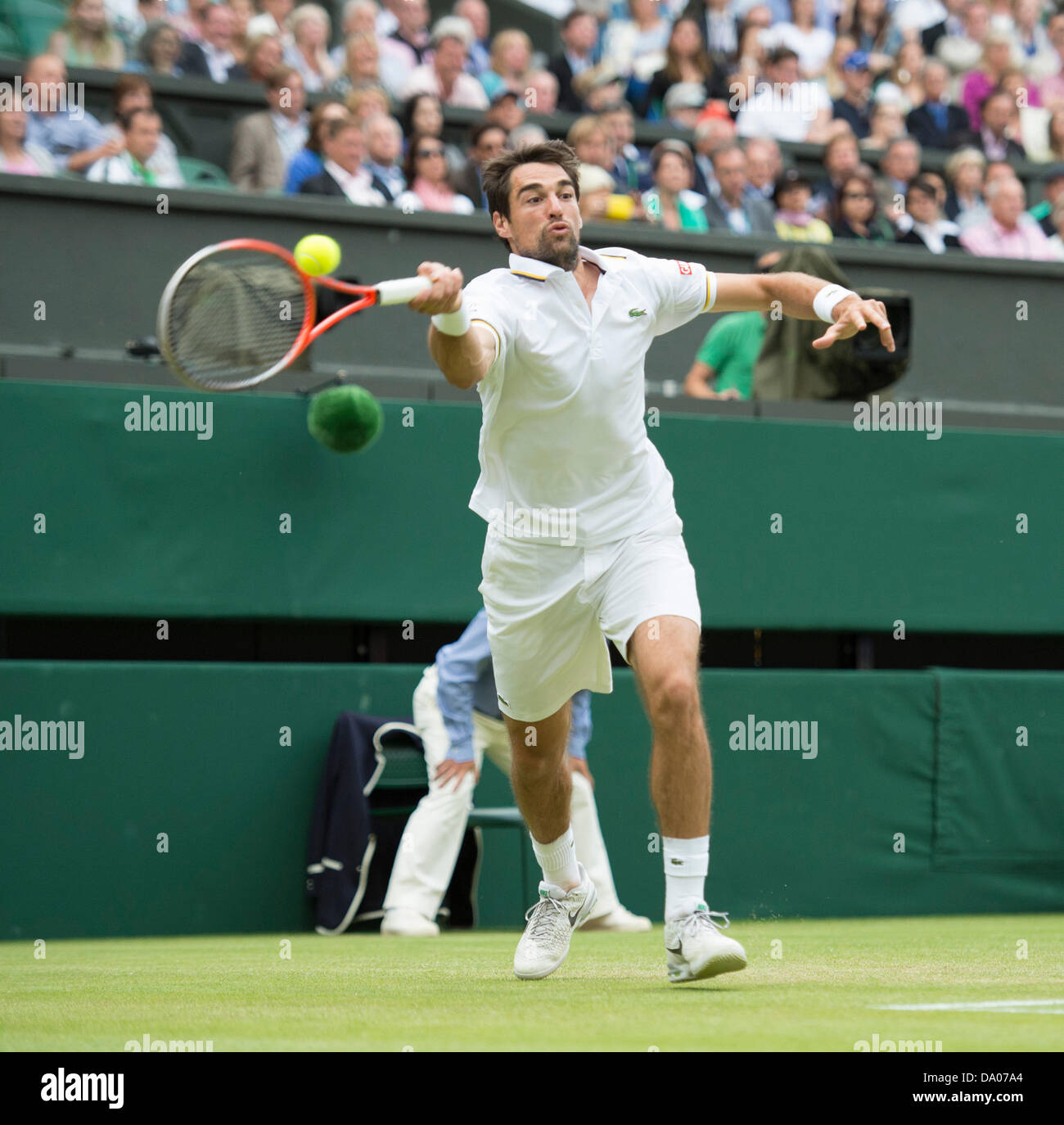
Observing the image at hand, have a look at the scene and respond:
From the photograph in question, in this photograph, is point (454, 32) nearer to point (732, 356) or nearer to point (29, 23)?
point (29, 23)

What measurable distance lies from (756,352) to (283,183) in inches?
106

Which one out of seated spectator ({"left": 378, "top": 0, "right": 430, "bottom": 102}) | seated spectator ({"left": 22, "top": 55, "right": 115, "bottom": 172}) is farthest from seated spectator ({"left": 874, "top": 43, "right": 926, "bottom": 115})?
seated spectator ({"left": 22, "top": 55, "right": 115, "bottom": 172})

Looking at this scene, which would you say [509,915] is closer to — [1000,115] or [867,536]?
[867,536]

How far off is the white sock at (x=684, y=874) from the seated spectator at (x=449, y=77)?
7235mm

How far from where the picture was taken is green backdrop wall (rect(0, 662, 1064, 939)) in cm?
755

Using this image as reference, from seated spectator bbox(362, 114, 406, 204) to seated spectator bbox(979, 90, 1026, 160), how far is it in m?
4.82

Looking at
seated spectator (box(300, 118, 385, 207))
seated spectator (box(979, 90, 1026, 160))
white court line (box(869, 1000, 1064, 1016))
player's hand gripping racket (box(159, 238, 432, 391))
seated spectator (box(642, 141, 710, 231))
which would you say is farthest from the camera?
seated spectator (box(979, 90, 1026, 160))

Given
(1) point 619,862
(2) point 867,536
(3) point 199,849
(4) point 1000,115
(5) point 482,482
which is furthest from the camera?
(4) point 1000,115

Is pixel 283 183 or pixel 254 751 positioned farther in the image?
pixel 283 183

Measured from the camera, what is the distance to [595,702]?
8.38 m

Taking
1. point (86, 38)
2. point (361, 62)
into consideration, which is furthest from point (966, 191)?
point (86, 38)

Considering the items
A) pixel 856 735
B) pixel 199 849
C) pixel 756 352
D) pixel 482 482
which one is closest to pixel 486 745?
pixel 199 849

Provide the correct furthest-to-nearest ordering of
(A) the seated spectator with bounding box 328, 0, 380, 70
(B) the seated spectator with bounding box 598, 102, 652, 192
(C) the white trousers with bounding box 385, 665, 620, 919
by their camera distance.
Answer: (A) the seated spectator with bounding box 328, 0, 380, 70
(B) the seated spectator with bounding box 598, 102, 652, 192
(C) the white trousers with bounding box 385, 665, 620, 919

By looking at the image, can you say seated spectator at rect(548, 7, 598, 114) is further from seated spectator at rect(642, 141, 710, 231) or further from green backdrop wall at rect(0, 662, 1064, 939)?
green backdrop wall at rect(0, 662, 1064, 939)
